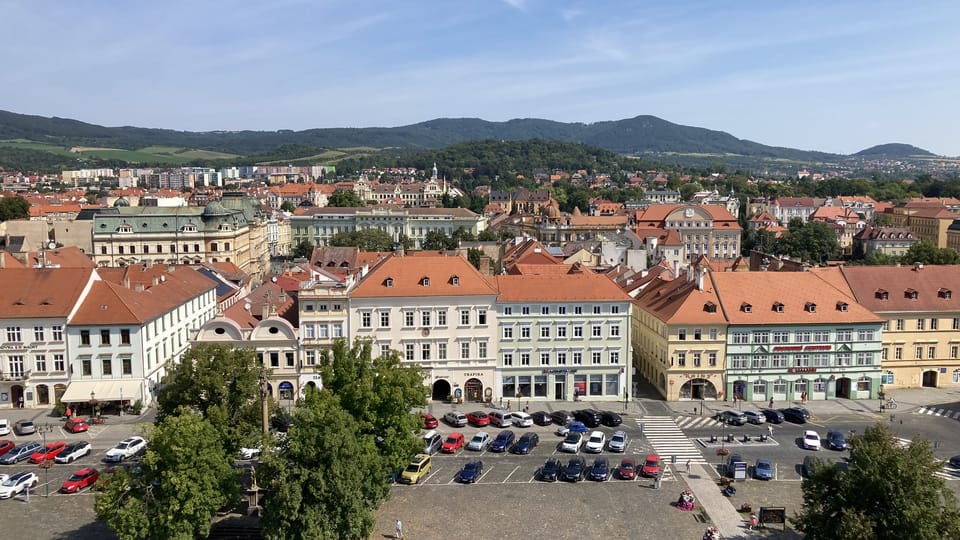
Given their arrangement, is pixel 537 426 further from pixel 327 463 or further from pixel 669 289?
pixel 327 463

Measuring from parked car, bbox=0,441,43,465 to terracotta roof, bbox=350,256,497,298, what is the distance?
22.4 metres

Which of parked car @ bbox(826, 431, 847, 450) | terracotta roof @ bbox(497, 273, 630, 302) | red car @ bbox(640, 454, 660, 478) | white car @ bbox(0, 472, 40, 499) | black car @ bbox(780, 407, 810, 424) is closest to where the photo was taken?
white car @ bbox(0, 472, 40, 499)

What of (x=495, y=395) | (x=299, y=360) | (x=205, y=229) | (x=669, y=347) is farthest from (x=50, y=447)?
(x=205, y=229)

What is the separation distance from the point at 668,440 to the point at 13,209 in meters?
137

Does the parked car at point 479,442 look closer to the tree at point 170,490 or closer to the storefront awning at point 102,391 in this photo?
the tree at point 170,490

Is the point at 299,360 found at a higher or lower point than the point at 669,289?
lower

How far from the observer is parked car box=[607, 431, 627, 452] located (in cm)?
4994

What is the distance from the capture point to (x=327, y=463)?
3384cm

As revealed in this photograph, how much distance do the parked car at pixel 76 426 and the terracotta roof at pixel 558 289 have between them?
29847mm

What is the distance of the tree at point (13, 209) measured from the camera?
470 feet

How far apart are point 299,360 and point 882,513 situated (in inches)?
1621

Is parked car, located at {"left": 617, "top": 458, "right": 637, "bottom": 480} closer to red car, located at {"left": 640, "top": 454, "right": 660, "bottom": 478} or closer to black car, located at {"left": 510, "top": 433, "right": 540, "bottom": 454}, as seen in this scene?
red car, located at {"left": 640, "top": 454, "right": 660, "bottom": 478}

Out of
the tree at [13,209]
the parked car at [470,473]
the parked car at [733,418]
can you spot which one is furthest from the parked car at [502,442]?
the tree at [13,209]

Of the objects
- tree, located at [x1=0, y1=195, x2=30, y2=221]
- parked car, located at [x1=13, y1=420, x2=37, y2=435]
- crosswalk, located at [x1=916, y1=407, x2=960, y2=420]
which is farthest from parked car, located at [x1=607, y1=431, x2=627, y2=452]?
tree, located at [x1=0, y1=195, x2=30, y2=221]
